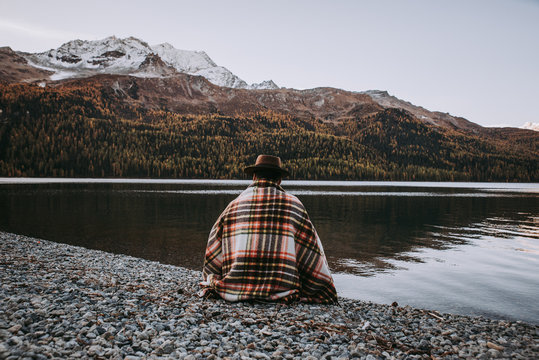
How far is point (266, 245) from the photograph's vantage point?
342 inches

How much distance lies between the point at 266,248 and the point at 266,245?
0.07 metres

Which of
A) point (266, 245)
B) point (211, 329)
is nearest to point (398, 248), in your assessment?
point (266, 245)

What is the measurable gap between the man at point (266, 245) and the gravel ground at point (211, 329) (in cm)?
41

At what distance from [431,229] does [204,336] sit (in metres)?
35.4

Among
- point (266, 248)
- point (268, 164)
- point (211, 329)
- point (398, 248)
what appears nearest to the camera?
point (211, 329)

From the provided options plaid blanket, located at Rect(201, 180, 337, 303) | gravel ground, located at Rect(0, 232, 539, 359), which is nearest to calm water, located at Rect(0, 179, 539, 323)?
gravel ground, located at Rect(0, 232, 539, 359)

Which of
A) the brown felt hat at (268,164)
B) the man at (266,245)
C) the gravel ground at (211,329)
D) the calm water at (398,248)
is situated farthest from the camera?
the calm water at (398,248)

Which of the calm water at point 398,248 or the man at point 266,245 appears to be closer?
the man at point 266,245

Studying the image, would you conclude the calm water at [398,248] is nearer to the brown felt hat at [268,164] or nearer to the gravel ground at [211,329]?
the gravel ground at [211,329]

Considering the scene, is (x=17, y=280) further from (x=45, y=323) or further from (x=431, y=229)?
(x=431, y=229)

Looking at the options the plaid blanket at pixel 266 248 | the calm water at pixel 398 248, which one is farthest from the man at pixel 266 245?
the calm water at pixel 398 248

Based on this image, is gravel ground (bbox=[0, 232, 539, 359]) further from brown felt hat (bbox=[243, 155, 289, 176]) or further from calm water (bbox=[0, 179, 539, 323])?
calm water (bbox=[0, 179, 539, 323])

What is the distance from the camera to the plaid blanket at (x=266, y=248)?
8695 mm

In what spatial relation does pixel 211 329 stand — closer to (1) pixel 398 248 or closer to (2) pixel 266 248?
(2) pixel 266 248
